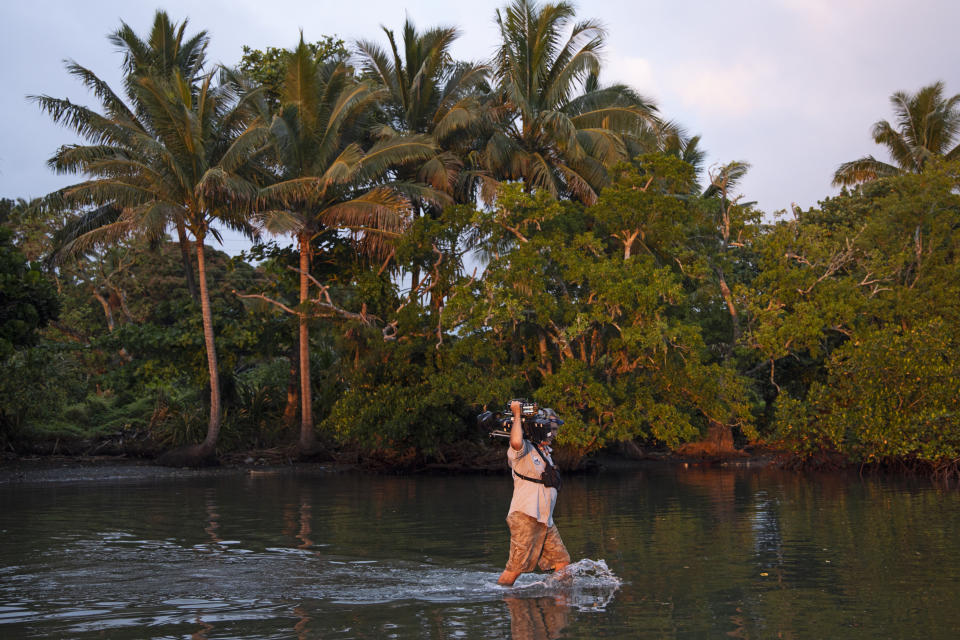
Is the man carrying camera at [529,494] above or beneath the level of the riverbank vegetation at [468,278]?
beneath

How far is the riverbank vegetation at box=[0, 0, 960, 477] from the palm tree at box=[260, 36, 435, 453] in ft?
0.30

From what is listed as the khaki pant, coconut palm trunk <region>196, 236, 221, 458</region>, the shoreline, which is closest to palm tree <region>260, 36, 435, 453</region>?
the shoreline

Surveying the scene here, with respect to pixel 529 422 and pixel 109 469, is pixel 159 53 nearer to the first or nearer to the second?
pixel 109 469

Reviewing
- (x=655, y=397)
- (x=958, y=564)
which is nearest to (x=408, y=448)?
(x=655, y=397)

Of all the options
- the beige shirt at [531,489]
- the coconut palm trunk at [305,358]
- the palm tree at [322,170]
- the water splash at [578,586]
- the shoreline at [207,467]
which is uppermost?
the palm tree at [322,170]

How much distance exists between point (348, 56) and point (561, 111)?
759 centimetres

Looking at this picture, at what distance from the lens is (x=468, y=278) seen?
88.1 ft

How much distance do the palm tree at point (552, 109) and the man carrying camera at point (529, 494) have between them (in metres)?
21.0

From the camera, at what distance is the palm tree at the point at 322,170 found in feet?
90.0

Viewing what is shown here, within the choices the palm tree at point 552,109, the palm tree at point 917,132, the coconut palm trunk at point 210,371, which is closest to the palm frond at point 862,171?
the palm tree at point 917,132

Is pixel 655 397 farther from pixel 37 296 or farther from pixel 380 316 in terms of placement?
pixel 37 296

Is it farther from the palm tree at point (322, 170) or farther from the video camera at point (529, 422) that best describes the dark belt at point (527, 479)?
the palm tree at point (322, 170)

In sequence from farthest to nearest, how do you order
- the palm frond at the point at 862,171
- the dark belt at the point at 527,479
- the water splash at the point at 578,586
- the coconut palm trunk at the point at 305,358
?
the palm frond at the point at 862,171, the coconut palm trunk at the point at 305,358, the dark belt at the point at 527,479, the water splash at the point at 578,586

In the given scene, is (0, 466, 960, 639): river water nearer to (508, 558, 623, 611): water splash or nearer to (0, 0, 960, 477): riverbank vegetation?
(508, 558, 623, 611): water splash
